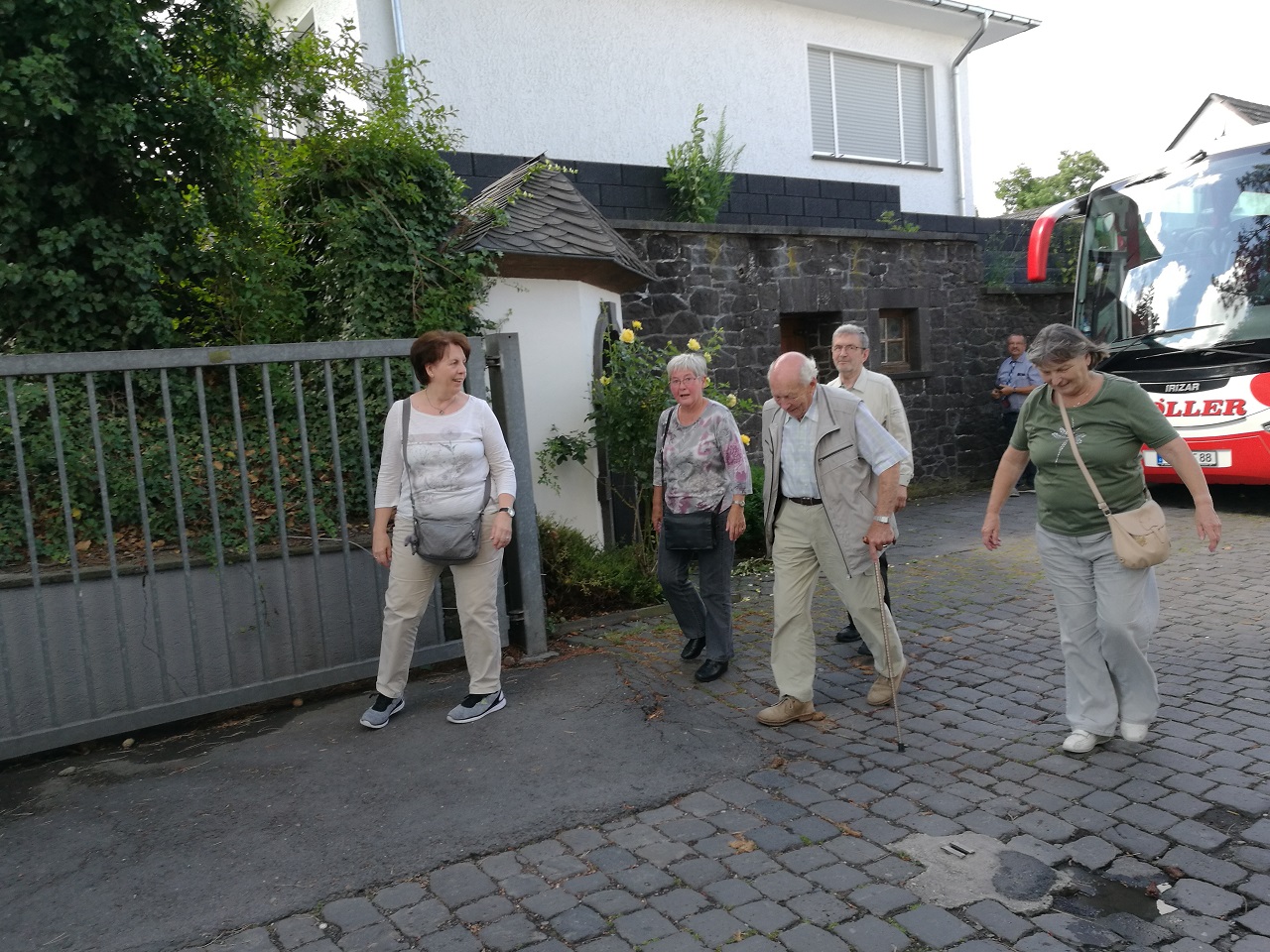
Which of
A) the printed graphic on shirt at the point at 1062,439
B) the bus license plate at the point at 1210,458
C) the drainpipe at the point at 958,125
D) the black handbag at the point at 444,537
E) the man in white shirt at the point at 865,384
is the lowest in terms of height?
the bus license plate at the point at 1210,458

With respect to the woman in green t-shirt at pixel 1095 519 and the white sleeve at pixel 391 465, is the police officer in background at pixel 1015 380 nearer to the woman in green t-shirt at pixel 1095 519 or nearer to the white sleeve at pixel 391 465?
the woman in green t-shirt at pixel 1095 519

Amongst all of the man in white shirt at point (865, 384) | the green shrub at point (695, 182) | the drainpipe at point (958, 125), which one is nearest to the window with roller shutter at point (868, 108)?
the drainpipe at point (958, 125)

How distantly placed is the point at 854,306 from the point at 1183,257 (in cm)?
362

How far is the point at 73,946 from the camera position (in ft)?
10.3

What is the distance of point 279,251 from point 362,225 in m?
0.61

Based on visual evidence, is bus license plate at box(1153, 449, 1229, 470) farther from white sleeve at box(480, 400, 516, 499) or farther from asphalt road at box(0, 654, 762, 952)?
white sleeve at box(480, 400, 516, 499)

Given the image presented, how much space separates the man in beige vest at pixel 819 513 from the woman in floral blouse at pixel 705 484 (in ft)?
1.75

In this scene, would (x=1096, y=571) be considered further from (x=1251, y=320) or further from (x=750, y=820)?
(x=1251, y=320)

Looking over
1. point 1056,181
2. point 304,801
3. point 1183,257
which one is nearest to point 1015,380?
point 1183,257

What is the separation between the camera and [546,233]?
760 cm

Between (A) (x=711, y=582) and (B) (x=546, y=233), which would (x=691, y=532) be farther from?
(B) (x=546, y=233)

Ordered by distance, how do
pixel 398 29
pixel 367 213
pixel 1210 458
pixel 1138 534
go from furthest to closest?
pixel 398 29 → pixel 1210 458 → pixel 367 213 → pixel 1138 534

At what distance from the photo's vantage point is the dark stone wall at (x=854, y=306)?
10.6m

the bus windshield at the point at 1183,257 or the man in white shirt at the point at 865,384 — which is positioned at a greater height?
the bus windshield at the point at 1183,257
